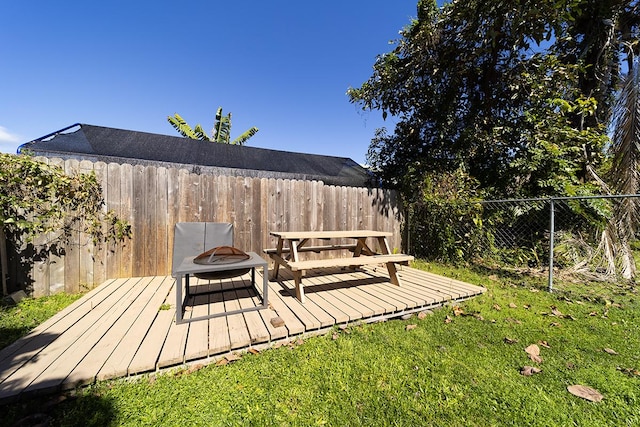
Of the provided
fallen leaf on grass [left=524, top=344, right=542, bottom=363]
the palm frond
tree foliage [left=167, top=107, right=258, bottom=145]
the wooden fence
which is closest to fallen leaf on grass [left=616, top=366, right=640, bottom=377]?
fallen leaf on grass [left=524, top=344, right=542, bottom=363]

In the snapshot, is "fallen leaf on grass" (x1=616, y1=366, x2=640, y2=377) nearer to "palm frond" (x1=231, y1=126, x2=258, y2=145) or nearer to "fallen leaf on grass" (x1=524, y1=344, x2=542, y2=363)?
"fallen leaf on grass" (x1=524, y1=344, x2=542, y2=363)

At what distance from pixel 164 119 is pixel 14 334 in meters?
15.1

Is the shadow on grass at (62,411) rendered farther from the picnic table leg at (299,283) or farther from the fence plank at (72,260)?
the fence plank at (72,260)

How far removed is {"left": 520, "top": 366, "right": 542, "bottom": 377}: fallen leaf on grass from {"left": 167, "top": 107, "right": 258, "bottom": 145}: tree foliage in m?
15.5

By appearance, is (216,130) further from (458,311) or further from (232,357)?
(458,311)

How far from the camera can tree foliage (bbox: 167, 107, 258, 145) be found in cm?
1354

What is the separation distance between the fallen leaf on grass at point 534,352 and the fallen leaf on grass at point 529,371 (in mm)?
162

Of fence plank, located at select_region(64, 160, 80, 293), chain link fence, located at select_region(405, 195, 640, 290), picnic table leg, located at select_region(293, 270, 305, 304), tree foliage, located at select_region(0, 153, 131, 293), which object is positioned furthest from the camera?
chain link fence, located at select_region(405, 195, 640, 290)

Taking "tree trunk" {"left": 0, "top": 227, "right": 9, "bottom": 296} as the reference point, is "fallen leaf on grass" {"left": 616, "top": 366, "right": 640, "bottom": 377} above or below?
below

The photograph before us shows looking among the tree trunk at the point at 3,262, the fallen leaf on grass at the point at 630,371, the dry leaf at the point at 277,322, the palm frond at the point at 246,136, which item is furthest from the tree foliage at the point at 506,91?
the palm frond at the point at 246,136

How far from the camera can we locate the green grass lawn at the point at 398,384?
145 centimetres

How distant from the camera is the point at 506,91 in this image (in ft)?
17.6

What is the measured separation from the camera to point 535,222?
198 inches

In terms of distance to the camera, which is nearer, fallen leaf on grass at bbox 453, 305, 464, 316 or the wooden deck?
the wooden deck
